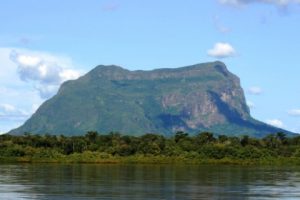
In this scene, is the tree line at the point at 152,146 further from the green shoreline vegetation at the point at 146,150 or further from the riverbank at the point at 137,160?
the riverbank at the point at 137,160

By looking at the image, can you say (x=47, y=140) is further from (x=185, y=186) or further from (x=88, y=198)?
(x=88, y=198)

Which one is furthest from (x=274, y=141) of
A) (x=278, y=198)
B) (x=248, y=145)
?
(x=278, y=198)

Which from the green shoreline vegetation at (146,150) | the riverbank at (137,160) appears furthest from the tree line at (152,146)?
the riverbank at (137,160)

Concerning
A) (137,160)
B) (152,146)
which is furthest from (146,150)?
(137,160)

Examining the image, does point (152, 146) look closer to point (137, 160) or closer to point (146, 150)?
point (146, 150)

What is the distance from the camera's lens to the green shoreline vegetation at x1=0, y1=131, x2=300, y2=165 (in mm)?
149625

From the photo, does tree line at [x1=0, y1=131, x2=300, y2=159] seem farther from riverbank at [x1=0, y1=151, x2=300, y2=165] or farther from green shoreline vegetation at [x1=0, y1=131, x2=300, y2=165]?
riverbank at [x1=0, y1=151, x2=300, y2=165]

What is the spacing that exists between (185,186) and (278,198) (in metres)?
14.1

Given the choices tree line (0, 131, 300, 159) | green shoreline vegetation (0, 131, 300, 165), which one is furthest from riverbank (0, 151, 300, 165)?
tree line (0, 131, 300, 159)

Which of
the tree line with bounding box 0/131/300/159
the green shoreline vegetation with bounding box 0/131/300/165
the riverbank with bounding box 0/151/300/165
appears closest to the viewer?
the riverbank with bounding box 0/151/300/165

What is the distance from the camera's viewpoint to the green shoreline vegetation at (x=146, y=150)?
149625 mm

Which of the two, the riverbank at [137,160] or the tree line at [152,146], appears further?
the tree line at [152,146]

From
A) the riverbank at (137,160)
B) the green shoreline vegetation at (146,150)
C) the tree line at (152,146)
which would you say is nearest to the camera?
the riverbank at (137,160)

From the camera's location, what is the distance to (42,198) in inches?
1941
